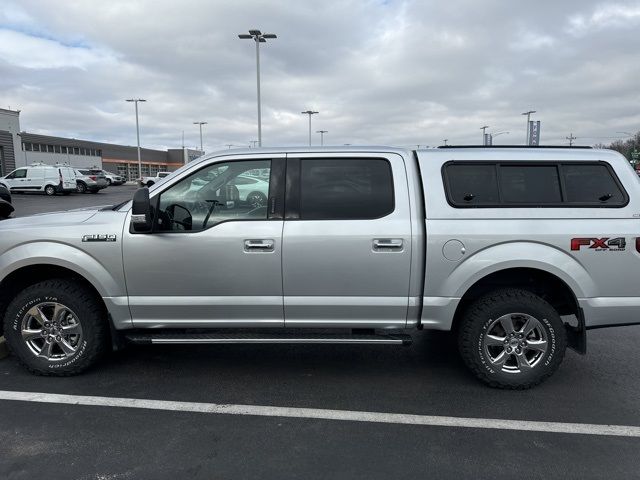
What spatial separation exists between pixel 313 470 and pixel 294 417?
66 cm

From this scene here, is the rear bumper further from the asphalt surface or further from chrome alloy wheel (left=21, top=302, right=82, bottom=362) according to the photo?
chrome alloy wheel (left=21, top=302, right=82, bottom=362)

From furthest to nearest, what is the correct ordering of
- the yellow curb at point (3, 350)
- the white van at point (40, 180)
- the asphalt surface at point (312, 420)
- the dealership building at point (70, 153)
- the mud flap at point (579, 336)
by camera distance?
the dealership building at point (70, 153)
the white van at point (40, 180)
the yellow curb at point (3, 350)
the mud flap at point (579, 336)
the asphalt surface at point (312, 420)

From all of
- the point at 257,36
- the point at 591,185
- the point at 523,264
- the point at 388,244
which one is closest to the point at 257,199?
the point at 388,244

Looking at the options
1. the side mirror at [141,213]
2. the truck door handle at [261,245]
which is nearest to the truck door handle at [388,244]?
the truck door handle at [261,245]

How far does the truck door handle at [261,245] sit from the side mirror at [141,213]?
2.41ft

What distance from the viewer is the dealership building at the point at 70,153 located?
4159cm

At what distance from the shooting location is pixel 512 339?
12.8 feet

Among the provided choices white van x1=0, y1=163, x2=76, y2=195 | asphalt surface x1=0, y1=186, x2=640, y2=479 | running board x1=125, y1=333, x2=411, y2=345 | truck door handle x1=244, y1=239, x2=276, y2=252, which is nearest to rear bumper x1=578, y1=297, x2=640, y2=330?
asphalt surface x1=0, y1=186, x2=640, y2=479

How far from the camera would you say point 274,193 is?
12.9 ft

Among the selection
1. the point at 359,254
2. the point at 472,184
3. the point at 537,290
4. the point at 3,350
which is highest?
the point at 472,184

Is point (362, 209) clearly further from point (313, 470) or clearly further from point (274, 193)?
point (313, 470)

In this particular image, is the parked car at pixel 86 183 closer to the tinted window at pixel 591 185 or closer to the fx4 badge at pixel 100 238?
the fx4 badge at pixel 100 238

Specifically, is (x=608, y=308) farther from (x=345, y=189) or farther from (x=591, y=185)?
(x=345, y=189)

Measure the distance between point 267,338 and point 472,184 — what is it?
1.98 m
